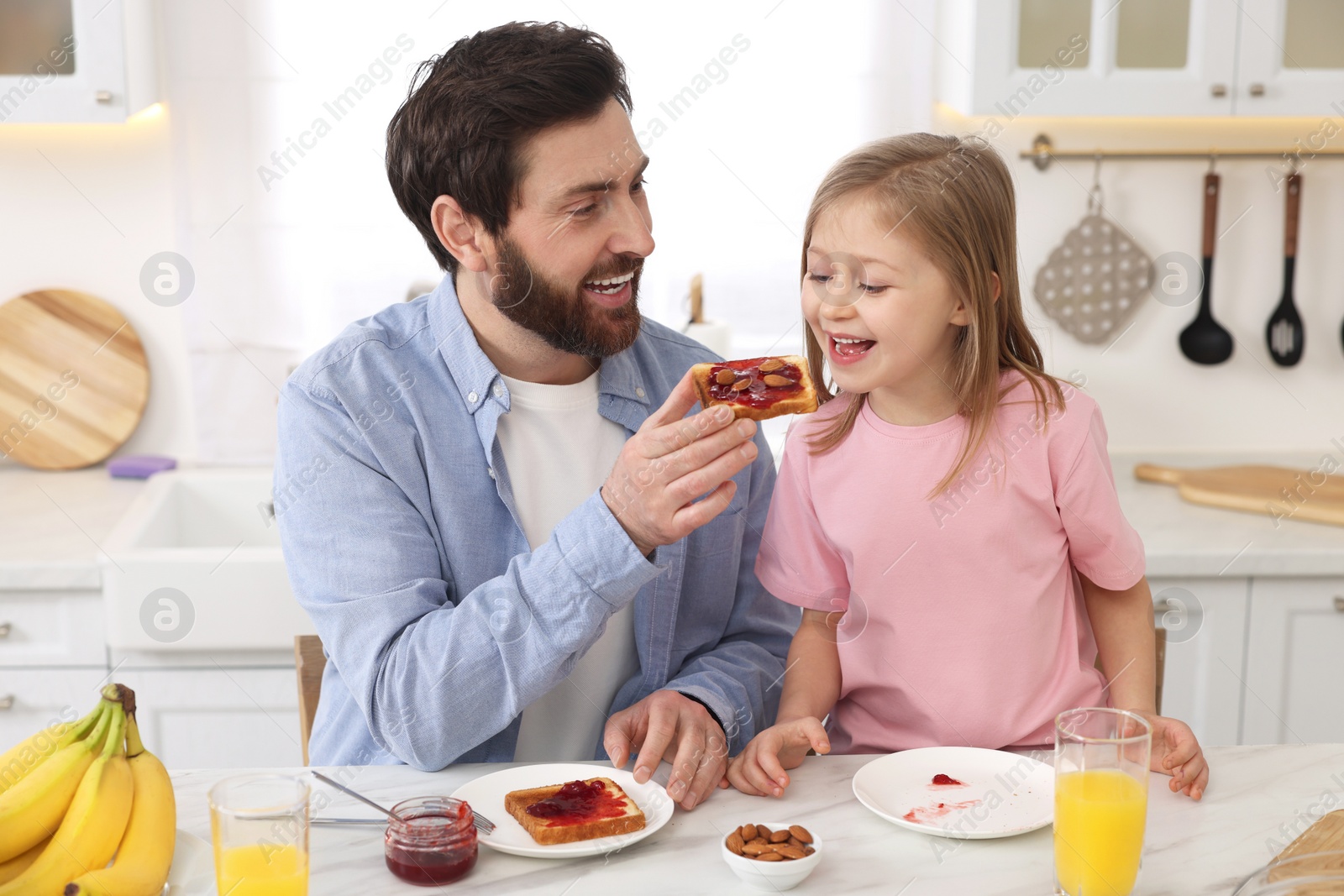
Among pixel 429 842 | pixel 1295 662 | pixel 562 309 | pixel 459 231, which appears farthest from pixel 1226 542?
pixel 429 842

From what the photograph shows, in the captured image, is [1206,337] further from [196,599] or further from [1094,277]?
[196,599]

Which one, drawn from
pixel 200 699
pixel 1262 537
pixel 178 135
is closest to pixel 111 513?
pixel 200 699

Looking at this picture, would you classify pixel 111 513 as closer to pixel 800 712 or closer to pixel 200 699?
pixel 200 699

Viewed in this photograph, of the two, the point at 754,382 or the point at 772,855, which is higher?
the point at 754,382

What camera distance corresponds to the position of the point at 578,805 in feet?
3.89

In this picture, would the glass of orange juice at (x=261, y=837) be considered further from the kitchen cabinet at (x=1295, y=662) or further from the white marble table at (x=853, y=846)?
the kitchen cabinet at (x=1295, y=662)

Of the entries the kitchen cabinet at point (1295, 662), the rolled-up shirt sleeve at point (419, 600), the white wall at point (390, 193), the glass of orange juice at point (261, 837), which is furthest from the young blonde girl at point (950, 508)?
the white wall at point (390, 193)

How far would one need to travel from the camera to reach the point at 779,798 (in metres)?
1.26

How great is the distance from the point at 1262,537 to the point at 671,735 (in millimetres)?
1559

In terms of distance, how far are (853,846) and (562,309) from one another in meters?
0.77

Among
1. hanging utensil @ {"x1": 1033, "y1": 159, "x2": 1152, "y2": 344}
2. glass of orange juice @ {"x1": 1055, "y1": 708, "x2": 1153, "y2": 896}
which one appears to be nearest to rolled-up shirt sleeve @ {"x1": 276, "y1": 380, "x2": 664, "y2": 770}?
glass of orange juice @ {"x1": 1055, "y1": 708, "x2": 1153, "y2": 896}

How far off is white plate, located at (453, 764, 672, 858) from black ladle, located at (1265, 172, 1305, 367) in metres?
2.30

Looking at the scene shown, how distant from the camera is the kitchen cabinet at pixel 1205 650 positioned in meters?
2.35

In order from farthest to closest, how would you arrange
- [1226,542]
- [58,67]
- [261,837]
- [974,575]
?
1. [58,67]
2. [1226,542]
3. [974,575]
4. [261,837]
